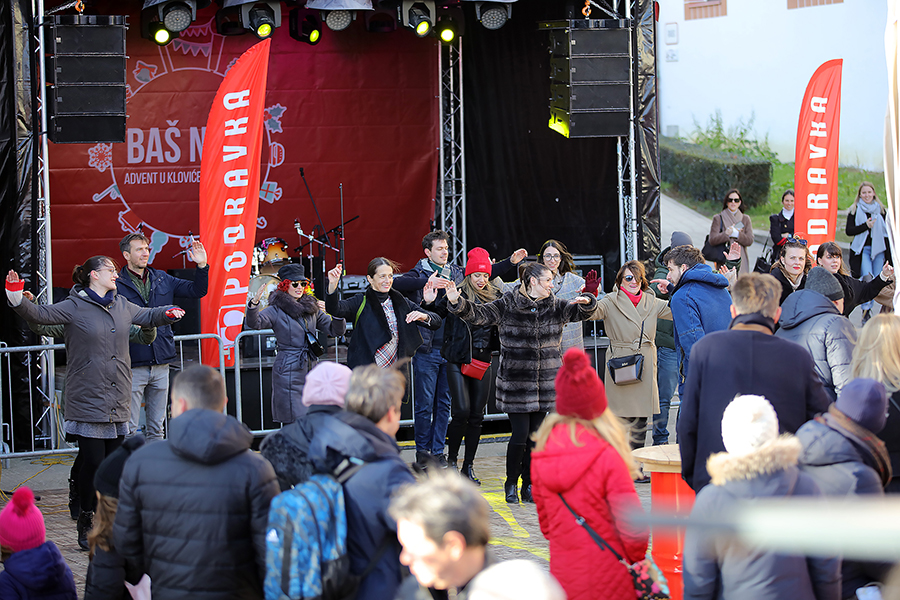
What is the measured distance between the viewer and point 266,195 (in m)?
11.4

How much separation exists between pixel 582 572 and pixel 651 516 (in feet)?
7.58

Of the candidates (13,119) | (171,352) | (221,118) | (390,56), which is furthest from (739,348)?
(390,56)

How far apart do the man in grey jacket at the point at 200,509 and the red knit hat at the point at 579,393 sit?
3.45 feet

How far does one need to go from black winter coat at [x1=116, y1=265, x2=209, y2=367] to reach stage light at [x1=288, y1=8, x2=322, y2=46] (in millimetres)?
5022

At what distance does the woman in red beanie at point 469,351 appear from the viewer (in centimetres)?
653

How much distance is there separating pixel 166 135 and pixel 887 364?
9.26m

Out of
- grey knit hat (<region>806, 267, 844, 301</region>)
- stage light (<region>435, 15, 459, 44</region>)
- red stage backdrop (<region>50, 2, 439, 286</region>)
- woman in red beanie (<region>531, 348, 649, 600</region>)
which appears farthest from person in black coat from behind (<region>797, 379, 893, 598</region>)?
red stage backdrop (<region>50, 2, 439, 286</region>)

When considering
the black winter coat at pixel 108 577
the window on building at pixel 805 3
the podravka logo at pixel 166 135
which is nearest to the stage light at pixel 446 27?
the podravka logo at pixel 166 135

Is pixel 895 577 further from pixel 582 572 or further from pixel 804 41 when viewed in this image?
pixel 804 41

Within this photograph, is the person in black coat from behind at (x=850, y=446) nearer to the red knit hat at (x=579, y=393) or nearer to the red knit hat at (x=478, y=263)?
the red knit hat at (x=579, y=393)

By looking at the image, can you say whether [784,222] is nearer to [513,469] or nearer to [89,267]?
[513,469]

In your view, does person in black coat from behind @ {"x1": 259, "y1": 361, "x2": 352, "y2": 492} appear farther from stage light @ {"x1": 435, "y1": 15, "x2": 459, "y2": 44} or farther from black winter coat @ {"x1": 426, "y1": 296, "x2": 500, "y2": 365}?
stage light @ {"x1": 435, "y1": 15, "x2": 459, "y2": 44}

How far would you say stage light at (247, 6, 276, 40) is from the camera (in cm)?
973

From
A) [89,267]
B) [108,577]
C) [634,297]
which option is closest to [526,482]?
[634,297]
